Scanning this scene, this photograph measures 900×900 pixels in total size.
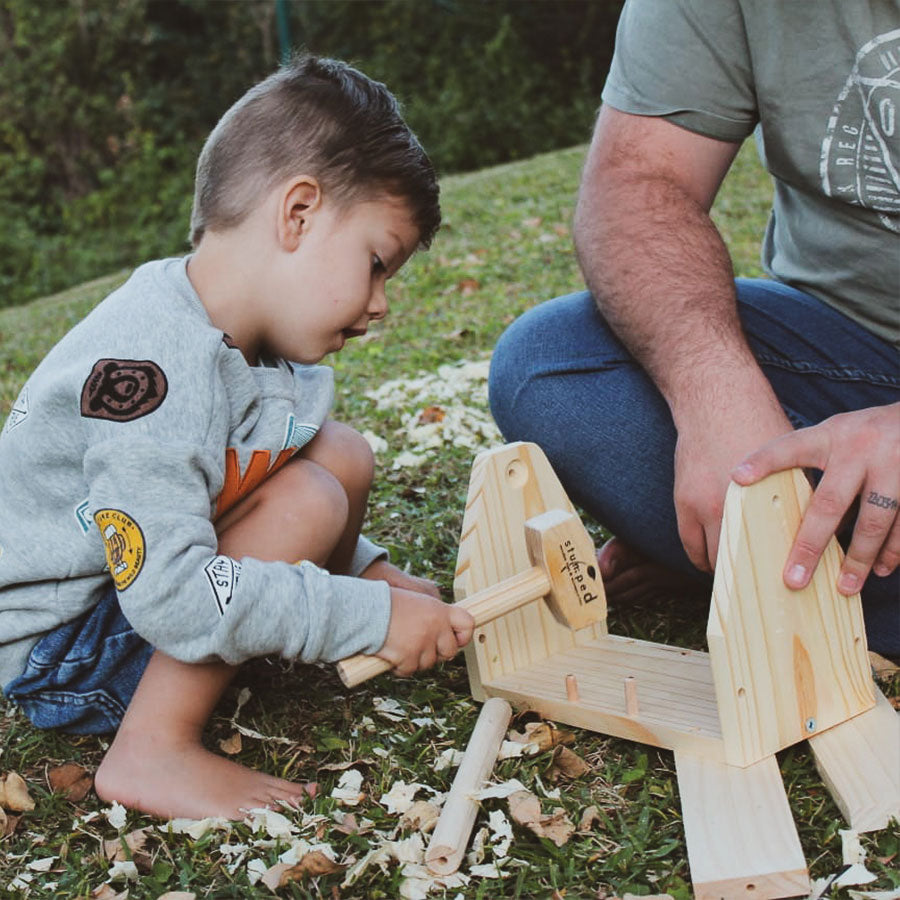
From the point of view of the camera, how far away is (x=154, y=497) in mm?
1699

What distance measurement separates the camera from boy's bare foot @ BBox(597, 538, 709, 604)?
238 cm

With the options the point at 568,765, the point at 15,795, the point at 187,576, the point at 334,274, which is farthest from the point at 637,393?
the point at 15,795

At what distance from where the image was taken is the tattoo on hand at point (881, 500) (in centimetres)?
169

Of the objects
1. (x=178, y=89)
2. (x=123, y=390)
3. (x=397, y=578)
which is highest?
(x=123, y=390)

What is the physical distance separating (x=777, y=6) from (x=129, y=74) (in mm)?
13518

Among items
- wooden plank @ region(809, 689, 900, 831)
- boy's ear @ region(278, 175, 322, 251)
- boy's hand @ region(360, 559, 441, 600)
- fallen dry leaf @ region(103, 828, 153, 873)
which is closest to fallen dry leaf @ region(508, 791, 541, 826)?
wooden plank @ region(809, 689, 900, 831)

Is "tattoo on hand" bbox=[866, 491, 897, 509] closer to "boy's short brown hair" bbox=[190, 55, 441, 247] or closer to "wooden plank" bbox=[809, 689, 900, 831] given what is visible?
"wooden plank" bbox=[809, 689, 900, 831]

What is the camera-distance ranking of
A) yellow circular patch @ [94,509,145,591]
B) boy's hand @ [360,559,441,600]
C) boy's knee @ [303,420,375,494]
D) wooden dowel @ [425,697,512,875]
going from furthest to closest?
boy's hand @ [360,559,441,600] < boy's knee @ [303,420,375,494] < yellow circular patch @ [94,509,145,591] < wooden dowel @ [425,697,512,875]

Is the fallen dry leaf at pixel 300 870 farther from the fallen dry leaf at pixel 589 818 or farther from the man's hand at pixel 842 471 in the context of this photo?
the man's hand at pixel 842 471

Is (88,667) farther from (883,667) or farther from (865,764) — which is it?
(883,667)

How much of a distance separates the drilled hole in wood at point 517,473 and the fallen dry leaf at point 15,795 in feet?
3.21

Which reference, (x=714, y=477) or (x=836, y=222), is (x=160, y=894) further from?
(x=836, y=222)

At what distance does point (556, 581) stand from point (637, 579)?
0.52 m

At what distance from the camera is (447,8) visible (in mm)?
13625
